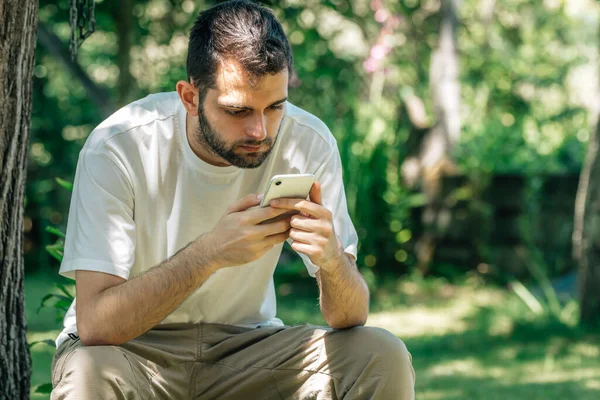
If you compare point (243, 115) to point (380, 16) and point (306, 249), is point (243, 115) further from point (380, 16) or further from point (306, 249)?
point (380, 16)

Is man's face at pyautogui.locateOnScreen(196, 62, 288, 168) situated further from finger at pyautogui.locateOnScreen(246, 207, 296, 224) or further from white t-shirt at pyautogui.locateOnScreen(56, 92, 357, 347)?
finger at pyautogui.locateOnScreen(246, 207, 296, 224)

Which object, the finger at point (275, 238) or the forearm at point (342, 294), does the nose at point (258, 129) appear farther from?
the forearm at point (342, 294)

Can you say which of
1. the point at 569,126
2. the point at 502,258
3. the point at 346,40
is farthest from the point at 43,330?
the point at 346,40

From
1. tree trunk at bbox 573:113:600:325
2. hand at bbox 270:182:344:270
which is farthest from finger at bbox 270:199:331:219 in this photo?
tree trunk at bbox 573:113:600:325

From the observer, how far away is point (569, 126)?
27.1ft

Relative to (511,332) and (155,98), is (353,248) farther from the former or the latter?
(511,332)

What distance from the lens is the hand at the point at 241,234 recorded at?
93.0 inches

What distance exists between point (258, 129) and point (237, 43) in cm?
26

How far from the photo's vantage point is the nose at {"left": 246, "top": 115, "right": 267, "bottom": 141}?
2520mm

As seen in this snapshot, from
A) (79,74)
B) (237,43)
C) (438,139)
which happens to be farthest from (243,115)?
(438,139)

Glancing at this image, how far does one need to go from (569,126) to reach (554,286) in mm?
2132

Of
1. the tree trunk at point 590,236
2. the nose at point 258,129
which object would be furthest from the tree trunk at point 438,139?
the nose at point 258,129

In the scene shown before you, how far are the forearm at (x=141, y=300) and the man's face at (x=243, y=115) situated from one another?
30cm

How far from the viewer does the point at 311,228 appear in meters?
2.39
